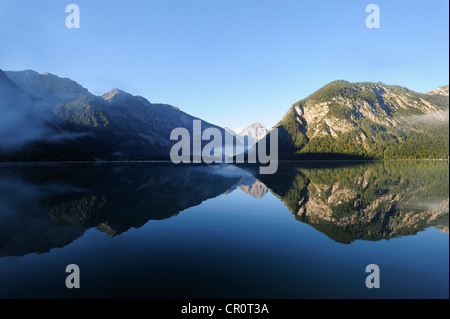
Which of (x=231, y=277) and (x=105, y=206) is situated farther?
(x=105, y=206)

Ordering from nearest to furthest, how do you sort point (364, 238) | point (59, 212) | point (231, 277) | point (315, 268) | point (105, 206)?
point (231, 277), point (315, 268), point (364, 238), point (59, 212), point (105, 206)

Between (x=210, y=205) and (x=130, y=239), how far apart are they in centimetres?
1761

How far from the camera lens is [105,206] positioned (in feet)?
114

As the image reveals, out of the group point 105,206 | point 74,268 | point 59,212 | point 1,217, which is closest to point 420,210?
point 74,268

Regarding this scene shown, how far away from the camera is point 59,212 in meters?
31.2

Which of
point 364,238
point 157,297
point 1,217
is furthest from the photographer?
point 1,217

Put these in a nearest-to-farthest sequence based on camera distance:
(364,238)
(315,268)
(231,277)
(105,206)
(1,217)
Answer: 1. (231,277)
2. (315,268)
3. (364,238)
4. (1,217)
5. (105,206)

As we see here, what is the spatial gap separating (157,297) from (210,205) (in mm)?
25764

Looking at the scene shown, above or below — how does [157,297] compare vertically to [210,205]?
below

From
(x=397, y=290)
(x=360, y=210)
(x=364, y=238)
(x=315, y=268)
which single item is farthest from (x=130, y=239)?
(x=360, y=210)

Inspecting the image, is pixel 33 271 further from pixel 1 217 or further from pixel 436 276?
pixel 436 276

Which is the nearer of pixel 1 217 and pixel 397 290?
pixel 397 290

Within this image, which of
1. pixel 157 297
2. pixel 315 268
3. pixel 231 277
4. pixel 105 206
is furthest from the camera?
pixel 105 206

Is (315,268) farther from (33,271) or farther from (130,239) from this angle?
(33,271)
